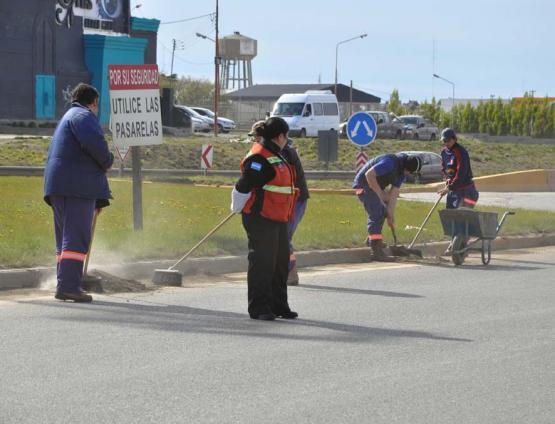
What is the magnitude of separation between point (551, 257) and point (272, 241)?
→ 28.0 ft

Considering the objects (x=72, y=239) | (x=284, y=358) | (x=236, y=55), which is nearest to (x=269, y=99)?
(x=236, y=55)

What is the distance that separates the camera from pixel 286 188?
424 inches

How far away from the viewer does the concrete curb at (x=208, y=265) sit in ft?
41.1

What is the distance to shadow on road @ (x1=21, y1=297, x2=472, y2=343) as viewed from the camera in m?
9.95

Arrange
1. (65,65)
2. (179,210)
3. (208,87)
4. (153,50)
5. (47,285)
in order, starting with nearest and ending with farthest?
1. (47,285)
2. (179,210)
3. (65,65)
4. (153,50)
5. (208,87)

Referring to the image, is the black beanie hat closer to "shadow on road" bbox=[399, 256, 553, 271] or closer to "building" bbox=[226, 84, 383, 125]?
"shadow on road" bbox=[399, 256, 553, 271]

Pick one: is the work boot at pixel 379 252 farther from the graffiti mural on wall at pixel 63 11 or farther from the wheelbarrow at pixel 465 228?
the graffiti mural on wall at pixel 63 11

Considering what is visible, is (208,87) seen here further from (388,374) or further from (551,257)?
(388,374)

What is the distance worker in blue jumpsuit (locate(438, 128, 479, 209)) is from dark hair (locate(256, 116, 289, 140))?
6.75 meters

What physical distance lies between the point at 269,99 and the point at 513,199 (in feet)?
224

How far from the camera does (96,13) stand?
56.6 m

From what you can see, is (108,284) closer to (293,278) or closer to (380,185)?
(293,278)

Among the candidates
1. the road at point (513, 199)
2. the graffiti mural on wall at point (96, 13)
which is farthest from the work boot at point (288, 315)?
the graffiti mural on wall at point (96, 13)

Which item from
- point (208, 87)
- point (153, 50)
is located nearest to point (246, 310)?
point (153, 50)
